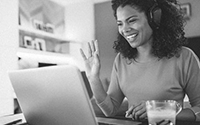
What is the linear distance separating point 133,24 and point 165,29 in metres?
0.24

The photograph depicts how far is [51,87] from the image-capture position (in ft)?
2.21

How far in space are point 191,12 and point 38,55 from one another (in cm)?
254

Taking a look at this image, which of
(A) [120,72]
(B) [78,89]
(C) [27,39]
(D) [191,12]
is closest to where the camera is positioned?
(B) [78,89]

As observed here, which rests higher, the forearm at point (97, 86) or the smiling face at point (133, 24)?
the smiling face at point (133, 24)

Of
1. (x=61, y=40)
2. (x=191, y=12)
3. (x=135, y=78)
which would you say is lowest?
(x=135, y=78)

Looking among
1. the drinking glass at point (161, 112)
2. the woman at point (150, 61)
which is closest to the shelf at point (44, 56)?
the woman at point (150, 61)

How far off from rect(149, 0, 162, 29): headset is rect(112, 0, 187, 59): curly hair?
23 millimetres

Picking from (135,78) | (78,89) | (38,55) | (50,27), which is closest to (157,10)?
(135,78)

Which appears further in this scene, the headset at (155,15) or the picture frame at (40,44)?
the picture frame at (40,44)

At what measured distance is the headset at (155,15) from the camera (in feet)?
3.95

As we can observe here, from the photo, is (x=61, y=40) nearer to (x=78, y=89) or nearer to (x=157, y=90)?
(x=157, y=90)

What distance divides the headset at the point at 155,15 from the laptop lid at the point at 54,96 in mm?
734

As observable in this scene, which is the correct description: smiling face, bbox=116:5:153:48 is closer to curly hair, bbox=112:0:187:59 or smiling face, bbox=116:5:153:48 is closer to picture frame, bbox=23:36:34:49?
curly hair, bbox=112:0:187:59

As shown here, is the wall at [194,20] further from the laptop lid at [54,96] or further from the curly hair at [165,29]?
the laptop lid at [54,96]
